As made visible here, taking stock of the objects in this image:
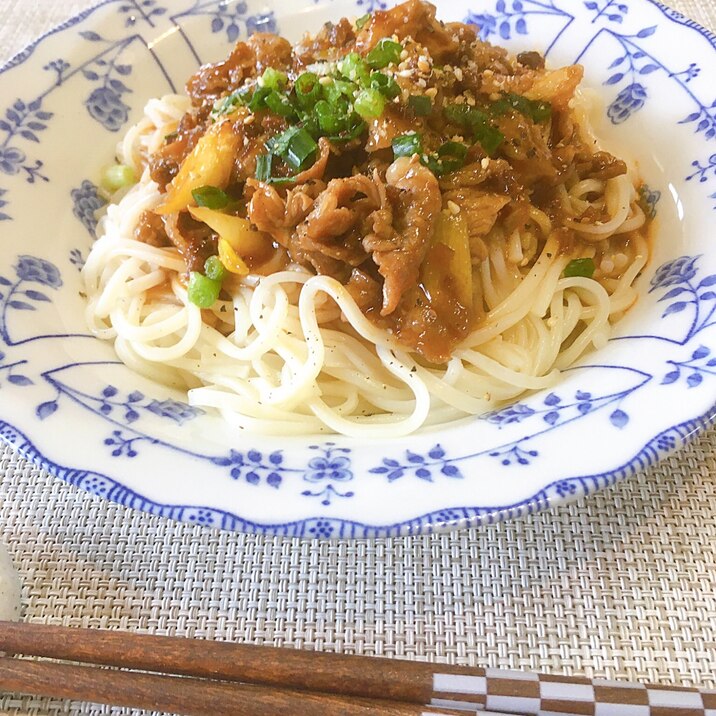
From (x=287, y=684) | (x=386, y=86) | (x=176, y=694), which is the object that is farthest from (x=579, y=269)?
(x=176, y=694)

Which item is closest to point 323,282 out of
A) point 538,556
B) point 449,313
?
point 449,313

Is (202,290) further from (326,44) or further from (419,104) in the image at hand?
(326,44)

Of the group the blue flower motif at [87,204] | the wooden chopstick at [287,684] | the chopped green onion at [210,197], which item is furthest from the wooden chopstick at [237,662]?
the blue flower motif at [87,204]

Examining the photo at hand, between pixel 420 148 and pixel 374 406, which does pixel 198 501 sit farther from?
pixel 420 148

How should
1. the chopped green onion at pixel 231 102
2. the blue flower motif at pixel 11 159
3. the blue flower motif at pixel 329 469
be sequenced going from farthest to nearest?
1. the blue flower motif at pixel 11 159
2. the chopped green onion at pixel 231 102
3. the blue flower motif at pixel 329 469

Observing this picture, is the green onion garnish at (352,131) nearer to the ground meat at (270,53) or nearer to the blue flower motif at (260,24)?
the ground meat at (270,53)

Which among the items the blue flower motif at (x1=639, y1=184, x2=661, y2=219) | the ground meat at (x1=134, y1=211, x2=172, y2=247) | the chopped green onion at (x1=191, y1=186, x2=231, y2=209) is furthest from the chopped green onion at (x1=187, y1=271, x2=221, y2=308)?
the blue flower motif at (x1=639, y1=184, x2=661, y2=219)

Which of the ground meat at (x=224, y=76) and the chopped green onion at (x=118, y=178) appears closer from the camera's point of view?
the ground meat at (x=224, y=76)
